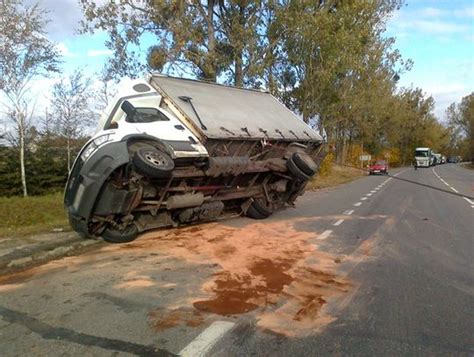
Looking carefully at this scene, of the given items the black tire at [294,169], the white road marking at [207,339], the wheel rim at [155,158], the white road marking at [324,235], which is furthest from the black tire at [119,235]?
the white road marking at [207,339]

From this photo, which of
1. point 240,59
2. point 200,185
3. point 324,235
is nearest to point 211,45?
point 240,59

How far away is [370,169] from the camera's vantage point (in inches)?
2010

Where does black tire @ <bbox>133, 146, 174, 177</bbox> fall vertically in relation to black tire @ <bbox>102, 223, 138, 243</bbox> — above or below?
above

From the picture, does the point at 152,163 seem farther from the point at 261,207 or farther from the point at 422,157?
the point at 422,157

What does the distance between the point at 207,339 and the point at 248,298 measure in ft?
4.14

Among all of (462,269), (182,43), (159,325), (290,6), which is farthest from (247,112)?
(290,6)

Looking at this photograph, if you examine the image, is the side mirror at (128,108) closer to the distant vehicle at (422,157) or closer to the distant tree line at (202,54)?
the distant tree line at (202,54)

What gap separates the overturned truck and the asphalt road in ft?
2.15

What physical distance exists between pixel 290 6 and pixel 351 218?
14.4 meters

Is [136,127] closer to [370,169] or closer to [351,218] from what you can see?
[351,218]

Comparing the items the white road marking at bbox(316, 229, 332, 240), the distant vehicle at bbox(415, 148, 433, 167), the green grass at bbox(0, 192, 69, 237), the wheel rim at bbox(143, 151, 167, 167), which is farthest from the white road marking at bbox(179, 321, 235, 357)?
the distant vehicle at bbox(415, 148, 433, 167)

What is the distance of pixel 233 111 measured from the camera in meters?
10.9

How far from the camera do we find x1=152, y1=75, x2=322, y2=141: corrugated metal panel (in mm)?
9549

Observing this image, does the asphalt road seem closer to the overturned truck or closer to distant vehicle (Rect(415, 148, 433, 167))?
the overturned truck
